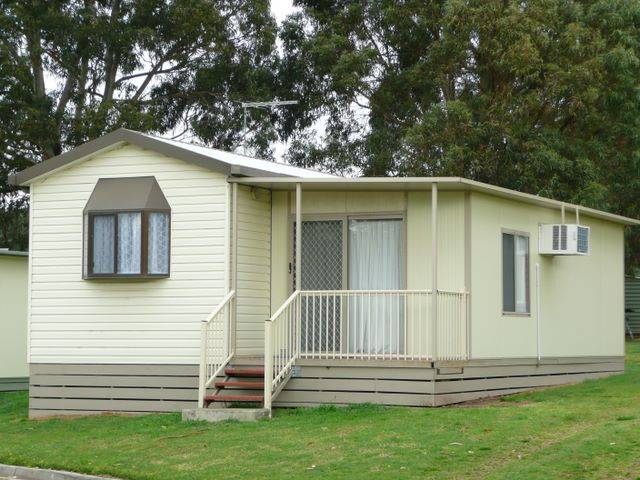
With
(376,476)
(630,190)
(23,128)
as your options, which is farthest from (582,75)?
(376,476)

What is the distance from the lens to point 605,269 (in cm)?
2152

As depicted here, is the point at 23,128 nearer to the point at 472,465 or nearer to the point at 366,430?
the point at 366,430

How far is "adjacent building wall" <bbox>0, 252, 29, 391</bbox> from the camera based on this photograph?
23203mm

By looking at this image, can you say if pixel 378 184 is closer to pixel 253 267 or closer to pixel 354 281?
pixel 354 281

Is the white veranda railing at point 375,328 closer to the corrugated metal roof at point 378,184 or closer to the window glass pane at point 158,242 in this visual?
the corrugated metal roof at point 378,184

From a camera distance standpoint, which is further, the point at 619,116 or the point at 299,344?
the point at 619,116

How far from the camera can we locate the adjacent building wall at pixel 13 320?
23203 mm

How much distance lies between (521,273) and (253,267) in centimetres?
418

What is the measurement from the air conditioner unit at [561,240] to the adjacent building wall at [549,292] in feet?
0.42

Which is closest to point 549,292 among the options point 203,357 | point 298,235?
point 298,235

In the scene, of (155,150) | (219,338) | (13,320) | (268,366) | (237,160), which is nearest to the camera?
(268,366)

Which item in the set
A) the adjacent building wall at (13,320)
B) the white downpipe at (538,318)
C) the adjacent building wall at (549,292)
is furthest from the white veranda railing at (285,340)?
the adjacent building wall at (13,320)

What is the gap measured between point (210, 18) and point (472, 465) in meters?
25.0

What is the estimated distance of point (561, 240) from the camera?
18938mm
